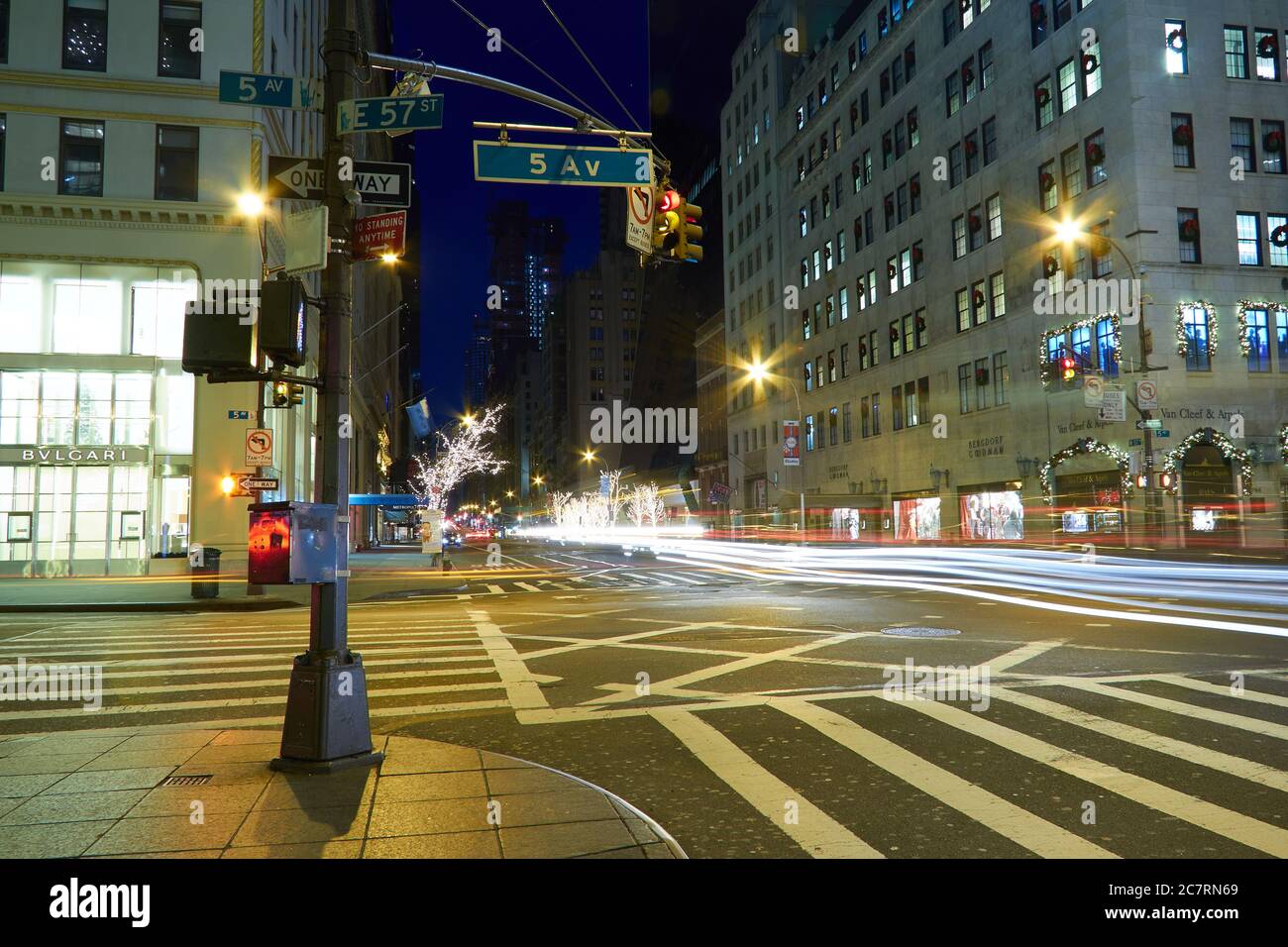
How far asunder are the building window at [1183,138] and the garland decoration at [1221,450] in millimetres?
10293

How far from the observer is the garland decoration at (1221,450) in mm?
32062

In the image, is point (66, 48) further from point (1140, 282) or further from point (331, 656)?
point (1140, 282)

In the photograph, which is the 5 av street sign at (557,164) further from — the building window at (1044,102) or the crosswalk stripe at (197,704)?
the building window at (1044,102)

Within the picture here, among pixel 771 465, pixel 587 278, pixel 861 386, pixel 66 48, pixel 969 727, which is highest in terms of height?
pixel 587 278

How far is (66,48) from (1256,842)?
122 ft

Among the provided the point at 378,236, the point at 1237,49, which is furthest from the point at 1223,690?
the point at 1237,49

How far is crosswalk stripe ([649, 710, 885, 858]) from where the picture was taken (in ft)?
15.6

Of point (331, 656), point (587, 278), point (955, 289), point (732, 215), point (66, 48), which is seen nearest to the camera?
point (331, 656)

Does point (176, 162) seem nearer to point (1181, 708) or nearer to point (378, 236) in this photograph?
point (378, 236)

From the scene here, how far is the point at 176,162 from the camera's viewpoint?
1177 inches

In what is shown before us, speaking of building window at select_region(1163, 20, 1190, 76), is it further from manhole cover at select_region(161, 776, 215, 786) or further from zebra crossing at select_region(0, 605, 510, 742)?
manhole cover at select_region(161, 776, 215, 786)

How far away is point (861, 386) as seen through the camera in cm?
5522

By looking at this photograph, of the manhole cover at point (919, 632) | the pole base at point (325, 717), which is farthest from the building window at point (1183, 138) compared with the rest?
the pole base at point (325, 717)

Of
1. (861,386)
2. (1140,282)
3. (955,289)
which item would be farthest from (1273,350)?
(861,386)
